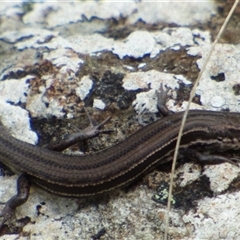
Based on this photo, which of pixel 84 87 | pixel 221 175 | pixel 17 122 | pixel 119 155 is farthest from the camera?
pixel 84 87

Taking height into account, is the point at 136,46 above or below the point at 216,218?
above

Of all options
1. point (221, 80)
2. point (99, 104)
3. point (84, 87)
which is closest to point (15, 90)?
point (84, 87)

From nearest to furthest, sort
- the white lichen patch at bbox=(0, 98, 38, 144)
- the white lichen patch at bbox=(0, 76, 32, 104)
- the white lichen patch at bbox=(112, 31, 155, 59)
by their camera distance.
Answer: the white lichen patch at bbox=(0, 98, 38, 144) → the white lichen patch at bbox=(0, 76, 32, 104) → the white lichen patch at bbox=(112, 31, 155, 59)

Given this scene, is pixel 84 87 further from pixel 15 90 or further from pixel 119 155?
pixel 119 155

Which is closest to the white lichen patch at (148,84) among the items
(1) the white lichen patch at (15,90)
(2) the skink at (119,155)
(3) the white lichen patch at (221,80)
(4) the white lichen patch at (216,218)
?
(3) the white lichen patch at (221,80)

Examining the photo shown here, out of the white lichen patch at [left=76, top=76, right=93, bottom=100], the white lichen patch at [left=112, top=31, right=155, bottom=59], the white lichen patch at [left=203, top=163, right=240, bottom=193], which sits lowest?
the white lichen patch at [left=203, top=163, right=240, bottom=193]

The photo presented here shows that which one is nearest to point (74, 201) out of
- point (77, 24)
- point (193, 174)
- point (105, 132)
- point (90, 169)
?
point (90, 169)

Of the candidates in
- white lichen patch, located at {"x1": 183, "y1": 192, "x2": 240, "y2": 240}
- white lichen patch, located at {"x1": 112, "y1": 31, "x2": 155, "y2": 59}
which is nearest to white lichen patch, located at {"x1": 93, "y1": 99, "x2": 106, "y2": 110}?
white lichen patch, located at {"x1": 112, "y1": 31, "x2": 155, "y2": 59}

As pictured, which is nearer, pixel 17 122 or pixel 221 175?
pixel 221 175

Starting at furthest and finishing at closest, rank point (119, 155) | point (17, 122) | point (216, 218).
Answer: point (17, 122) < point (119, 155) < point (216, 218)

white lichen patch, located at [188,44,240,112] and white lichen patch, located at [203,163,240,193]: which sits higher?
white lichen patch, located at [188,44,240,112]

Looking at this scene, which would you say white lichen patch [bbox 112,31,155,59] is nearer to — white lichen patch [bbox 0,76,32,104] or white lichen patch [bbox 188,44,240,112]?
white lichen patch [bbox 188,44,240,112]

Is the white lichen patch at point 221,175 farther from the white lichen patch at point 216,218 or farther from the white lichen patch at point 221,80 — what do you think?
the white lichen patch at point 221,80
